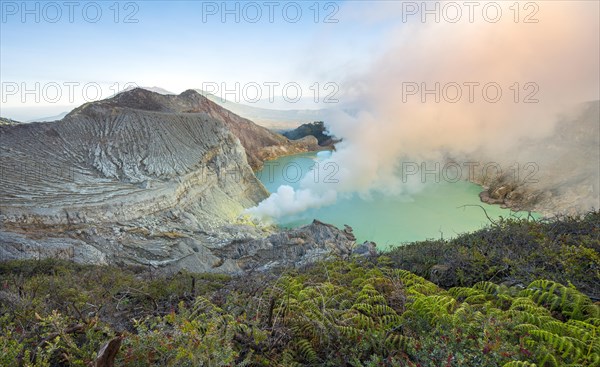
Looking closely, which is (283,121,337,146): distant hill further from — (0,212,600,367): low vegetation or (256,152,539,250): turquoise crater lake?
(0,212,600,367): low vegetation

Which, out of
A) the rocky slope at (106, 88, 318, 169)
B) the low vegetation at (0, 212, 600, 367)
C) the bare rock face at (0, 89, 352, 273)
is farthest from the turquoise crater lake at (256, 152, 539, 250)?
the rocky slope at (106, 88, 318, 169)

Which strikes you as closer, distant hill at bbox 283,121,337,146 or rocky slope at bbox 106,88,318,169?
rocky slope at bbox 106,88,318,169

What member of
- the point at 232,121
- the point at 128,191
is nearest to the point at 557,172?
the point at 128,191

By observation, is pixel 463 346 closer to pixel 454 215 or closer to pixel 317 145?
pixel 454 215

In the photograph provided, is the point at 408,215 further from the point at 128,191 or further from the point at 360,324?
the point at 360,324

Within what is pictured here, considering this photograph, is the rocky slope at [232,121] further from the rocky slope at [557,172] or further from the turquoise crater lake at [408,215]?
the rocky slope at [557,172]

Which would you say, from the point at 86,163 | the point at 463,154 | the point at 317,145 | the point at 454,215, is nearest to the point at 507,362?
the point at 454,215
